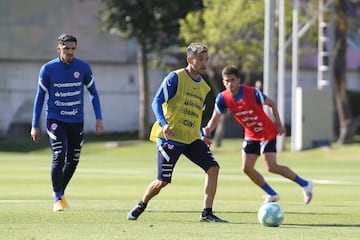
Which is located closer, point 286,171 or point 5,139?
point 286,171

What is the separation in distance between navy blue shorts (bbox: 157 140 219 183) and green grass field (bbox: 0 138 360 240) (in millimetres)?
585

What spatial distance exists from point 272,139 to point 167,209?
7.00 ft

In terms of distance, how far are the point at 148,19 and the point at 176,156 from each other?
30.9 m

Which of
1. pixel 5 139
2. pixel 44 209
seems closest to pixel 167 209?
pixel 44 209

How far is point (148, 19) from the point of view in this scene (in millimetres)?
44000

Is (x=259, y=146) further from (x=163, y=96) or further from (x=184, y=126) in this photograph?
(x=163, y=96)

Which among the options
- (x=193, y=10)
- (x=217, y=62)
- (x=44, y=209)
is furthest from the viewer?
(x=193, y=10)

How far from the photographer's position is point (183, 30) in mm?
41125

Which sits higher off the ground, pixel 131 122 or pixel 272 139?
pixel 272 139

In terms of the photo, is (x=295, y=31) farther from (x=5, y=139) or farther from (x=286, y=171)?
(x=286, y=171)

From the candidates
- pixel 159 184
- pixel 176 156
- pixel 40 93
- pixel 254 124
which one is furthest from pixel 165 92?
pixel 254 124

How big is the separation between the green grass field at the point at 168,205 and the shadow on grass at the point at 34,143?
11565 mm

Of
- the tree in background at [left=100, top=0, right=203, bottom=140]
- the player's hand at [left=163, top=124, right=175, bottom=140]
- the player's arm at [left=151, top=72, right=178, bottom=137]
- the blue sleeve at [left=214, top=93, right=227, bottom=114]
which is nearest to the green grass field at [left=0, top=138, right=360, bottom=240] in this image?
the player's hand at [left=163, top=124, right=175, bottom=140]

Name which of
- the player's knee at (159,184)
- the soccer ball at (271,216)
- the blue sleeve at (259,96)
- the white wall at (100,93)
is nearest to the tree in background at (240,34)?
the white wall at (100,93)
